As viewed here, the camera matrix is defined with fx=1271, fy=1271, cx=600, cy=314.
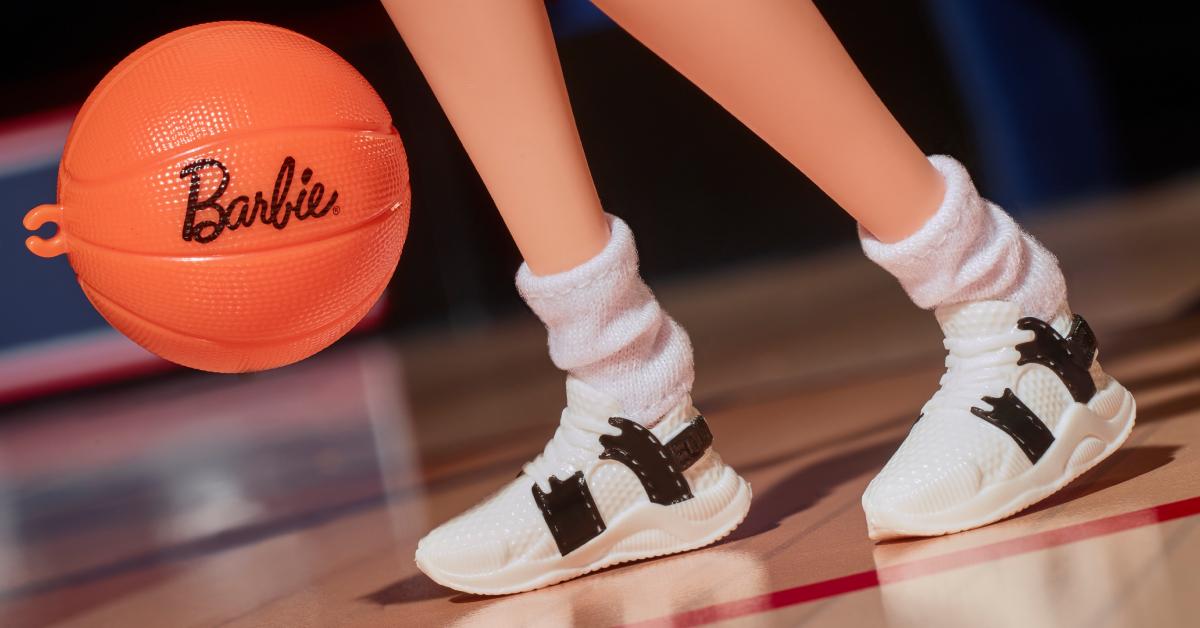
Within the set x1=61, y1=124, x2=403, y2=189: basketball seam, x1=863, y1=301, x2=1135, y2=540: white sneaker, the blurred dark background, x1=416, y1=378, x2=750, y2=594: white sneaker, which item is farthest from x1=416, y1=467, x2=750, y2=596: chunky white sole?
the blurred dark background

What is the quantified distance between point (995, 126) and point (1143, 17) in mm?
2460

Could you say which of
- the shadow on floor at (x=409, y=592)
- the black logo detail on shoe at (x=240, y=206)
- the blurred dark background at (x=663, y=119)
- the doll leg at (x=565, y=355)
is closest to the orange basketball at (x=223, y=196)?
the black logo detail on shoe at (x=240, y=206)

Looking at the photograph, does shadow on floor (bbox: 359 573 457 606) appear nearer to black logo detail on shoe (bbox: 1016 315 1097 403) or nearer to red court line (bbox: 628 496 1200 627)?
red court line (bbox: 628 496 1200 627)

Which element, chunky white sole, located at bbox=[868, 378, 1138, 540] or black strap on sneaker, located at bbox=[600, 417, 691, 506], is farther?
black strap on sneaker, located at bbox=[600, 417, 691, 506]

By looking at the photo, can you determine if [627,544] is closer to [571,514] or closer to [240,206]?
[571,514]

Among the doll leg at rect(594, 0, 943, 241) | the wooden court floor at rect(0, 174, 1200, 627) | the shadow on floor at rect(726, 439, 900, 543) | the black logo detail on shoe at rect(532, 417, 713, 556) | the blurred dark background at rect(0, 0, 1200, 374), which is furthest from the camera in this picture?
the blurred dark background at rect(0, 0, 1200, 374)

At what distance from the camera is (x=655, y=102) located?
6.66m

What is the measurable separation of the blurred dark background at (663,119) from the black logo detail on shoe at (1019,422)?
5.40m

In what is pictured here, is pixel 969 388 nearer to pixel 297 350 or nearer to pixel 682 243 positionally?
pixel 297 350

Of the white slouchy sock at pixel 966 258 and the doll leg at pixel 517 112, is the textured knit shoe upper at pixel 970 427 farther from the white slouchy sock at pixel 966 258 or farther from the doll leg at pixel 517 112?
the doll leg at pixel 517 112

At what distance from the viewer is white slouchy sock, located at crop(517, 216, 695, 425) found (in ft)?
3.33

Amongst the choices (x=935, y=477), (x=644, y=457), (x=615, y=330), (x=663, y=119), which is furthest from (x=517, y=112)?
(x=663, y=119)

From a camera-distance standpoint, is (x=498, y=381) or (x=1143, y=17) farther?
(x=1143, y=17)

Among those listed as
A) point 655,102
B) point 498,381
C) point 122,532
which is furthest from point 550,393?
point 655,102
